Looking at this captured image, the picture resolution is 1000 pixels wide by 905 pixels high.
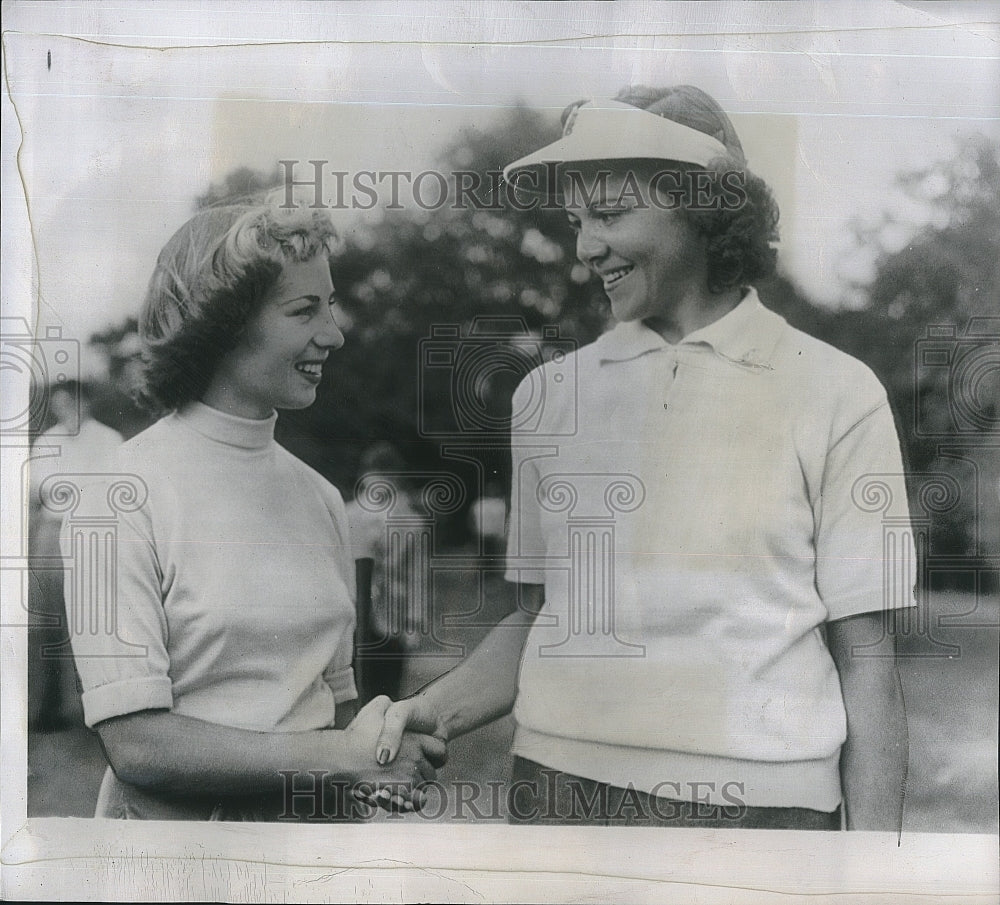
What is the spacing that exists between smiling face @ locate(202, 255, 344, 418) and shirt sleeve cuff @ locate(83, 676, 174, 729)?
2.12ft

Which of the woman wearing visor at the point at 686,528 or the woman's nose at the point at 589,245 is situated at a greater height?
the woman's nose at the point at 589,245

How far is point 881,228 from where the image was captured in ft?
8.02

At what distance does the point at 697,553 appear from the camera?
2.41 m

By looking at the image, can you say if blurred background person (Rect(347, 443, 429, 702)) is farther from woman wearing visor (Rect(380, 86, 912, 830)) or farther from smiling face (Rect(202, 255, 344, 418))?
smiling face (Rect(202, 255, 344, 418))

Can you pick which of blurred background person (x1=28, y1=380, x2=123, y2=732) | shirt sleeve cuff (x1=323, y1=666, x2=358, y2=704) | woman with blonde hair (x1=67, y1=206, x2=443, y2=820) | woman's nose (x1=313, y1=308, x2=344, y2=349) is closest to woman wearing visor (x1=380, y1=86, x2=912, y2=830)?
shirt sleeve cuff (x1=323, y1=666, x2=358, y2=704)

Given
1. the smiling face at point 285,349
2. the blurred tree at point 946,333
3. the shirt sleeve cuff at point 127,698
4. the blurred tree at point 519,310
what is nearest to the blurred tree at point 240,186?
the blurred tree at point 519,310

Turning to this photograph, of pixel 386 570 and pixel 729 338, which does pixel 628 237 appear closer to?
pixel 729 338

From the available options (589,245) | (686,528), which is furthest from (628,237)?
(686,528)

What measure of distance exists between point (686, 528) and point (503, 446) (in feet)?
1.50

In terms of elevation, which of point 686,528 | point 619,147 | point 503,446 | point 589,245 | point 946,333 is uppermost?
point 619,147

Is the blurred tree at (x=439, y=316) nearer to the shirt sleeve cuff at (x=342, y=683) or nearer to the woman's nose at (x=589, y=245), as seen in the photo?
the woman's nose at (x=589, y=245)

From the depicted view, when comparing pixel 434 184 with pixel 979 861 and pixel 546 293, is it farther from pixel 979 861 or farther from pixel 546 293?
pixel 979 861

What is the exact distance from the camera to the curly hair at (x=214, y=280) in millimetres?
2414

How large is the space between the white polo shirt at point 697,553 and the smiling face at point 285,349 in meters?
0.48
